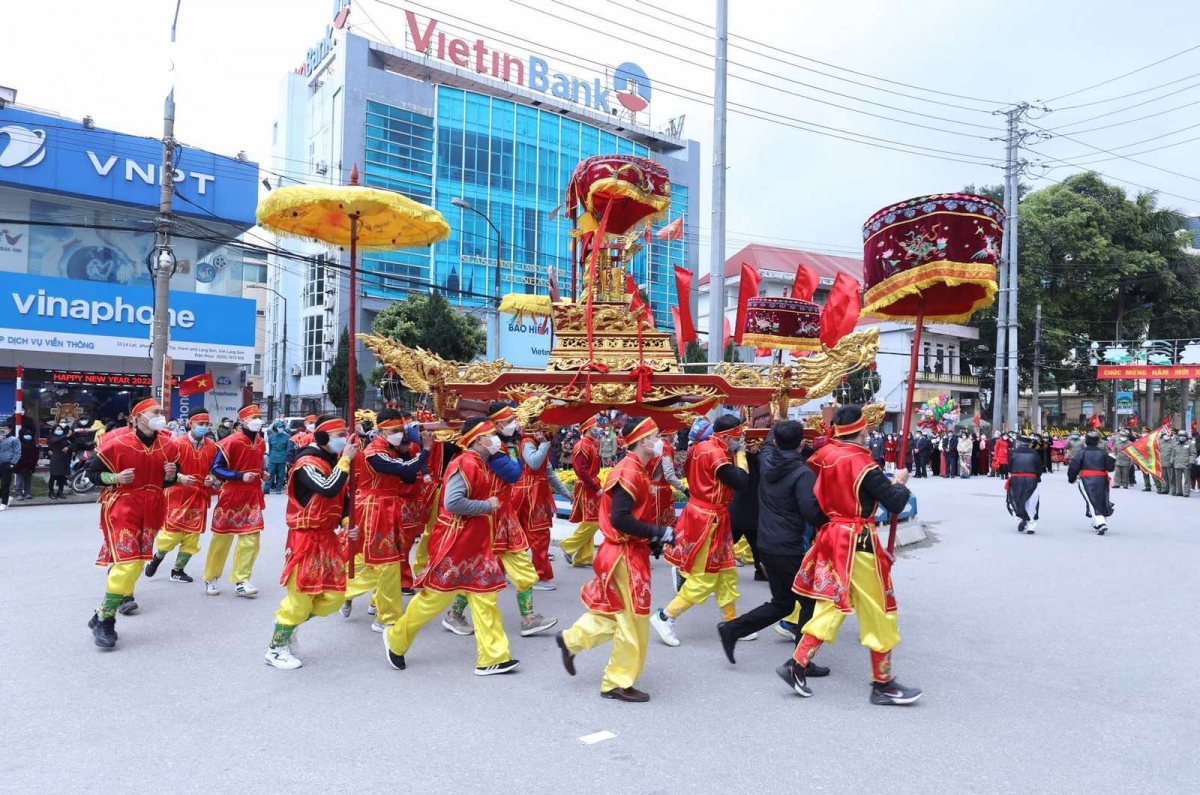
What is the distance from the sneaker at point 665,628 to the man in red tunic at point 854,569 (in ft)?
3.92

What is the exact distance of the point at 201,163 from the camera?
75.9ft

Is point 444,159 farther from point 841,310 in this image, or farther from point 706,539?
point 706,539

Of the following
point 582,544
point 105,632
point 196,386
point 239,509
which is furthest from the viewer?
point 196,386

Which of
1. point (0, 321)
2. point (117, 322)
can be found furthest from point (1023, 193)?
point (0, 321)

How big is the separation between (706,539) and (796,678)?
141 cm

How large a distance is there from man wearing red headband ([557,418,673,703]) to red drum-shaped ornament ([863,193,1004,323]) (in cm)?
237

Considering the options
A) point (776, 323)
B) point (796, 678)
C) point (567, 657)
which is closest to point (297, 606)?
point (567, 657)

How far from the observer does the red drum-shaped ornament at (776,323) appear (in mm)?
13555

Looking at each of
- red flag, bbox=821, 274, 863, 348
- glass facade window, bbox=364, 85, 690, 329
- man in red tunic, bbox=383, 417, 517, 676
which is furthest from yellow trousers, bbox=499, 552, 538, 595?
glass facade window, bbox=364, 85, 690, 329

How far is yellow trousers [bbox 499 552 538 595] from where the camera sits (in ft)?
19.6

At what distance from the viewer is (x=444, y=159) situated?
38938mm

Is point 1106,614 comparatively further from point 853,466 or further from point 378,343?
point 378,343

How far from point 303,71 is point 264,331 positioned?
15615 mm

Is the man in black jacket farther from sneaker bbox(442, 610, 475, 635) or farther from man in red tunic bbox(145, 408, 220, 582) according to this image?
man in red tunic bbox(145, 408, 220, 582)
